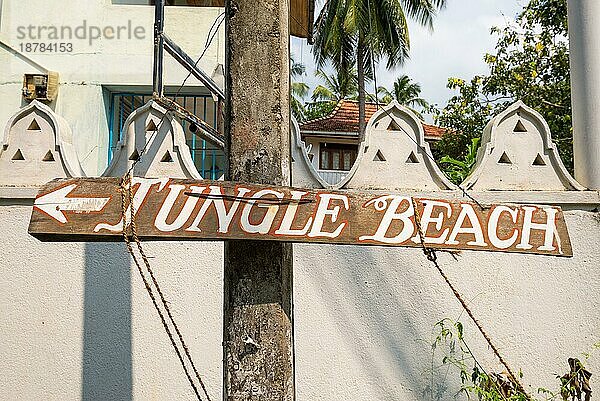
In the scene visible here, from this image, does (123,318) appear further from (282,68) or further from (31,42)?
(31,42)

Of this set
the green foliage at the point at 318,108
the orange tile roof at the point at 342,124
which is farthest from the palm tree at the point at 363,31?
the green foliage at the point at 318,108

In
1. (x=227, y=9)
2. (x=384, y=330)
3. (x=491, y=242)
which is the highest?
(x=227, y=9)

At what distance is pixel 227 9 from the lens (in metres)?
2.39

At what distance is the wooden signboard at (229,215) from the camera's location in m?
2.14

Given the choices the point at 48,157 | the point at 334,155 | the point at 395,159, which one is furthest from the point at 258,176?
the point at 334,155

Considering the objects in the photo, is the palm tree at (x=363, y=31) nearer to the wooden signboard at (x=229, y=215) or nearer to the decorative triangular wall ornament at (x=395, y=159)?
the decorative triangular wall ornament at (x=395, y=159)

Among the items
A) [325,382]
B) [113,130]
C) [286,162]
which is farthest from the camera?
[113,130]

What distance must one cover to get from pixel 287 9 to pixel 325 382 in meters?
2.27

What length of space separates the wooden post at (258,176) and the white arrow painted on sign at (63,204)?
0.42 metres

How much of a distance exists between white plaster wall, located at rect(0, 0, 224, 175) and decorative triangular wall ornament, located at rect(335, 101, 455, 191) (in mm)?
5178

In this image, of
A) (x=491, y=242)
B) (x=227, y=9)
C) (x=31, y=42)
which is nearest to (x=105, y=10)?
(x=31, y=42)

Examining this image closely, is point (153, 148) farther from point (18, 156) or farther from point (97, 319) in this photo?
point (97, 319)

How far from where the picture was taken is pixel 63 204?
216 cm

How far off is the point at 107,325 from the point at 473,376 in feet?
6.78
